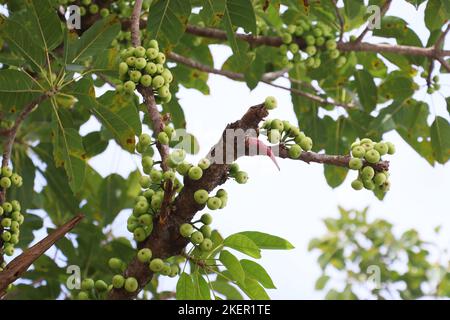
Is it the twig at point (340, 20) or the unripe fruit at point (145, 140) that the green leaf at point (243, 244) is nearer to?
the unripe fruit at point (145, 140)

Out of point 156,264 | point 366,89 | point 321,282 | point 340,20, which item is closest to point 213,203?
point 156,264

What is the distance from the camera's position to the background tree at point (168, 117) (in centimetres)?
226

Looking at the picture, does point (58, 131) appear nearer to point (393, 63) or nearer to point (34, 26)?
point (34, 26)

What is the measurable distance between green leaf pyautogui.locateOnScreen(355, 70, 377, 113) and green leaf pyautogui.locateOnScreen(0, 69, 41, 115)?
6.01 ft

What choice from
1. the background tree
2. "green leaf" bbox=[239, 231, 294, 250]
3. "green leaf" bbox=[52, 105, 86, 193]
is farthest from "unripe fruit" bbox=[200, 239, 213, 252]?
"green leaf" bbox=[52, 105, 86, 193]

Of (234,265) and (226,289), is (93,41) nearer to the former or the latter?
(234,265)

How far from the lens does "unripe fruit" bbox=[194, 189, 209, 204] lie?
219 centimetres

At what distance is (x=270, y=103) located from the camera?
2.11 metres

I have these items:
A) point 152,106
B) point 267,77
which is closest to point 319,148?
point 267,77

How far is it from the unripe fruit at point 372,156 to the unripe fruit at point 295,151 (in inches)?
8.4

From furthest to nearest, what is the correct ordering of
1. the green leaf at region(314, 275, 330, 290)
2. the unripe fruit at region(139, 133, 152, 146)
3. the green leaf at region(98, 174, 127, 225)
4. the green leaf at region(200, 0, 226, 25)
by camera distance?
the green leaf at region(314, 275, 330, 290)
the green leaf at region(98, 174, 127, 225)
the green leaf at region(200, 0, 226, 25)
the unripe fruit at region(139, 133, 152, 146)

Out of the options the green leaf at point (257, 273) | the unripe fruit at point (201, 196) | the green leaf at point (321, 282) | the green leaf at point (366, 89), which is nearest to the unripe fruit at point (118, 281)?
the unripe fruit at point (201, 196)

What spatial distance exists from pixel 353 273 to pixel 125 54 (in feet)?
17.5

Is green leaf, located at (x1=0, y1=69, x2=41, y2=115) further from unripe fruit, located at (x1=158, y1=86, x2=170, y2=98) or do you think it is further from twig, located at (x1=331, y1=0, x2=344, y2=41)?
twig, located at (x1=331, y1=0, x2=344, y2=41)
